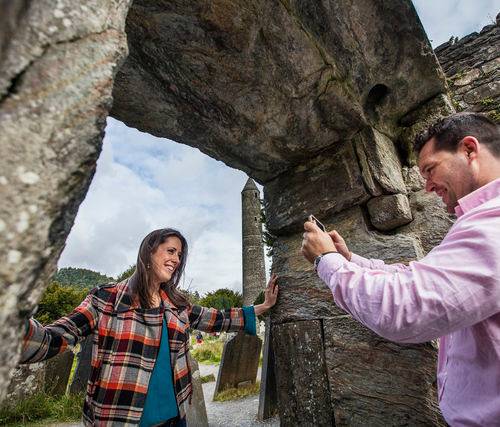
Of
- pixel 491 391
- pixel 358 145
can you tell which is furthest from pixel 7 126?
pixel 358 145

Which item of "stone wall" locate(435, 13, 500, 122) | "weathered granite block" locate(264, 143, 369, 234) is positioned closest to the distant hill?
"weathered granite block" locate(264, 143, 369, 234)

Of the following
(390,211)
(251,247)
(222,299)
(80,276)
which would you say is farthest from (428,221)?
(80,276)

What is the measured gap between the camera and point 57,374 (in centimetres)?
524

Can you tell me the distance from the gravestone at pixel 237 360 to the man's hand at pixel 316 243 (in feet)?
14.4

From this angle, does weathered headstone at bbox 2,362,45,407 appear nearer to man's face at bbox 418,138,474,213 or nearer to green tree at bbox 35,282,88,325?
man's face at bbox 418,138,474,213

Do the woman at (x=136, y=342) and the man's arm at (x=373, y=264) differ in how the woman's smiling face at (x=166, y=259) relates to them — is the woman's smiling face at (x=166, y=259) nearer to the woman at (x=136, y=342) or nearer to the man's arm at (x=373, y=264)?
the woman at (x=136, y=342)

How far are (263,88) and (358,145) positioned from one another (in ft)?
2.23

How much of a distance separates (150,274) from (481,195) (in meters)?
1.95

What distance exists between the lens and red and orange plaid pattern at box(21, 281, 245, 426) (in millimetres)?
1602

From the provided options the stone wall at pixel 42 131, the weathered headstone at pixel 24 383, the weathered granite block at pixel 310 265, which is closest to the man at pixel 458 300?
the weathered granite block at pixel 310 265

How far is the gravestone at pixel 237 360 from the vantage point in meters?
5.44

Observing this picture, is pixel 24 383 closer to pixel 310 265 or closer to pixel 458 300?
pixel 310 265

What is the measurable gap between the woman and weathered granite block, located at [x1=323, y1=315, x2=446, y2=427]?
20.1 inches

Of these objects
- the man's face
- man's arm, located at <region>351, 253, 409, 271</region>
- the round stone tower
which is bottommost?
man's arm, located at <region>351, 253, 409, 271</region>
